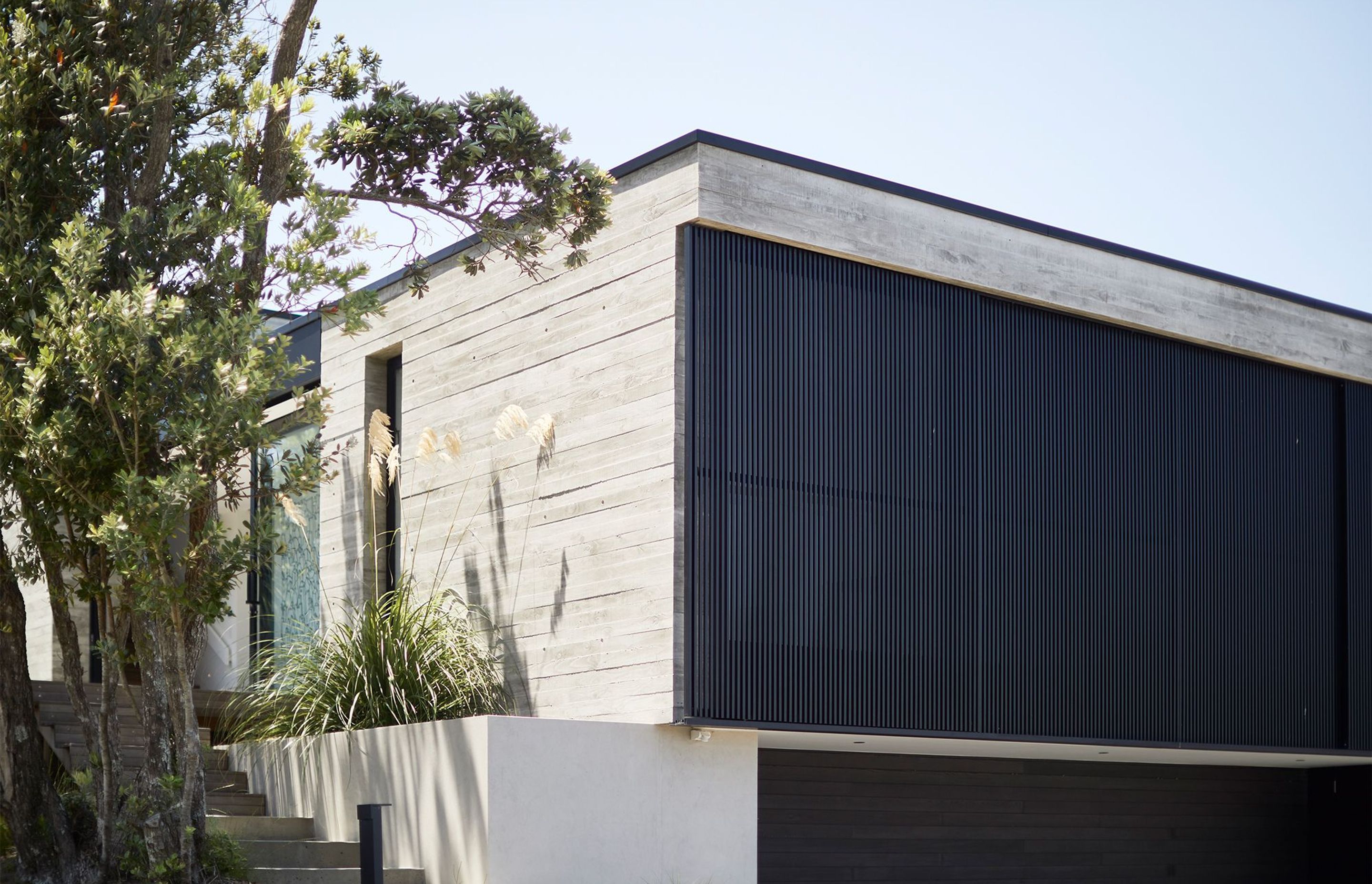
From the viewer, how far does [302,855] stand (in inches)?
336

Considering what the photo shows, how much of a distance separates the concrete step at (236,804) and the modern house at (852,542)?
0.14 metres

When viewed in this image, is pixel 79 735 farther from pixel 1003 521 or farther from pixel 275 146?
pixel 1003 521

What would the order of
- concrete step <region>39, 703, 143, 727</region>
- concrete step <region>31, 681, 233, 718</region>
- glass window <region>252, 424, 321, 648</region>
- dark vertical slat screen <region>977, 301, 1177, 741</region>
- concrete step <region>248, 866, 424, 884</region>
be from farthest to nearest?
glass window <region>252, 424, 321, 648</region>
concrete step <region>31, 681, 233, 718</region>
concrete step <region>39, 703, 143, 727</region>
dark vertical slat screen <region>977, 301, 1177, 741</region>
concrete step <region>248, 866, 424, 884</region>

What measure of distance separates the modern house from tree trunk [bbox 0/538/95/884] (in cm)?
172

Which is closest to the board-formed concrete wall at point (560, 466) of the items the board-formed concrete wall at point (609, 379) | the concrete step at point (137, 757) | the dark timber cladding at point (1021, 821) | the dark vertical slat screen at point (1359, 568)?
Answer: the board-formed concrete wall at point (609, 379)

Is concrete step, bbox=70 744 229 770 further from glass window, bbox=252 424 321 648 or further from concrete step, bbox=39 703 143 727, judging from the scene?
glass window, bbox=252 424 321 648

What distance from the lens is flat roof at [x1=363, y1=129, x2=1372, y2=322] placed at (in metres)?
8.75

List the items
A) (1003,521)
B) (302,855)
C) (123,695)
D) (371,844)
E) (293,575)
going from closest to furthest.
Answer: (371,844) < (302,855) < (1003,521) < (123,695) < (293,575)

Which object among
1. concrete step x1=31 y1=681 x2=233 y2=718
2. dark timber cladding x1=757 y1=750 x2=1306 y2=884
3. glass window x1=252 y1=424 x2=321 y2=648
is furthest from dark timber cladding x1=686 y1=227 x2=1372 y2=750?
glass window x1=252 y1=424 x2=321 y2=648

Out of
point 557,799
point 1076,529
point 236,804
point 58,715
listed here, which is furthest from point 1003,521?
point 58,715

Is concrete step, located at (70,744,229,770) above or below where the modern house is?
below

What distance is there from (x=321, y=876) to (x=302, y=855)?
52cm

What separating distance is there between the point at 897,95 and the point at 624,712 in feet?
16.3

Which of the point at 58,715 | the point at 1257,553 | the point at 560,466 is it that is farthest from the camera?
the point at 1257,553
